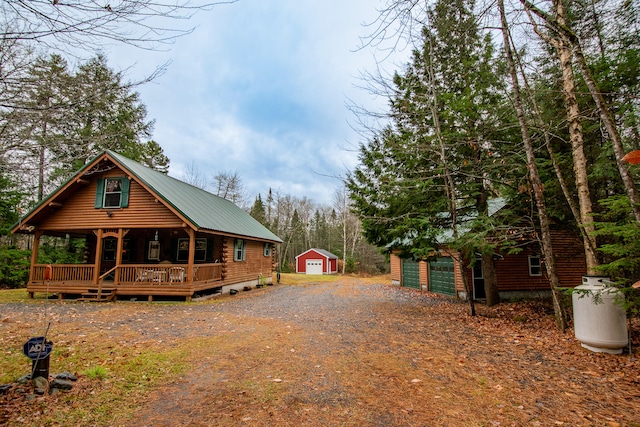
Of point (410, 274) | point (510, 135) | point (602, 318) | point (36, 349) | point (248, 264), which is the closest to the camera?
point (36, 349)

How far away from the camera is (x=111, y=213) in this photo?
41.8 ft

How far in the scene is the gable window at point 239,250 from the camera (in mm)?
16547

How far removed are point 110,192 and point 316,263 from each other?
2631 centimetres

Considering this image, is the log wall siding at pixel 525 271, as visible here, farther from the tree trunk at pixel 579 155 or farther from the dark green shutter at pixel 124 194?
the dark green shutter at pixel 124 194

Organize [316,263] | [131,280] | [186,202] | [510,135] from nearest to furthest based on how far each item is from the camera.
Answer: [510,135], [131,280], [186,202], [316,263]

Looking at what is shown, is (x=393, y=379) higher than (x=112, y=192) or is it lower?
lower

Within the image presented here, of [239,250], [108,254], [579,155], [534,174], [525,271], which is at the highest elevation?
[579,155]

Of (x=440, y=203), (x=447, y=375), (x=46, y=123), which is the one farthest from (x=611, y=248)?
(x=46, y=123)

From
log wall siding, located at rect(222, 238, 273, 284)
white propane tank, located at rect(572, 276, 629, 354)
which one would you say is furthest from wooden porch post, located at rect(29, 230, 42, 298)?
white propane tank, located at rect(572, 276, 629, 354)

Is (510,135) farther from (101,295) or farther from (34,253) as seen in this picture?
(34,253)

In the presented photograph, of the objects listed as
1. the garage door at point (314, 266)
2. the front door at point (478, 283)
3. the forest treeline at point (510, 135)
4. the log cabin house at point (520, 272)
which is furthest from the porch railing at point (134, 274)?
the garage door at point (314, 266)

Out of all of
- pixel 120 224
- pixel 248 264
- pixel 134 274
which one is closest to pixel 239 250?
pixel 248 264

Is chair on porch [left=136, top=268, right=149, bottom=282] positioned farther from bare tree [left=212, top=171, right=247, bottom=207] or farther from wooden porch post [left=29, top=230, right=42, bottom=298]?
bare tree [left=212, top=171, right=247, bottom=207]

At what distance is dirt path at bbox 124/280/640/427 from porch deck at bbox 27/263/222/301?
16.5 ft
